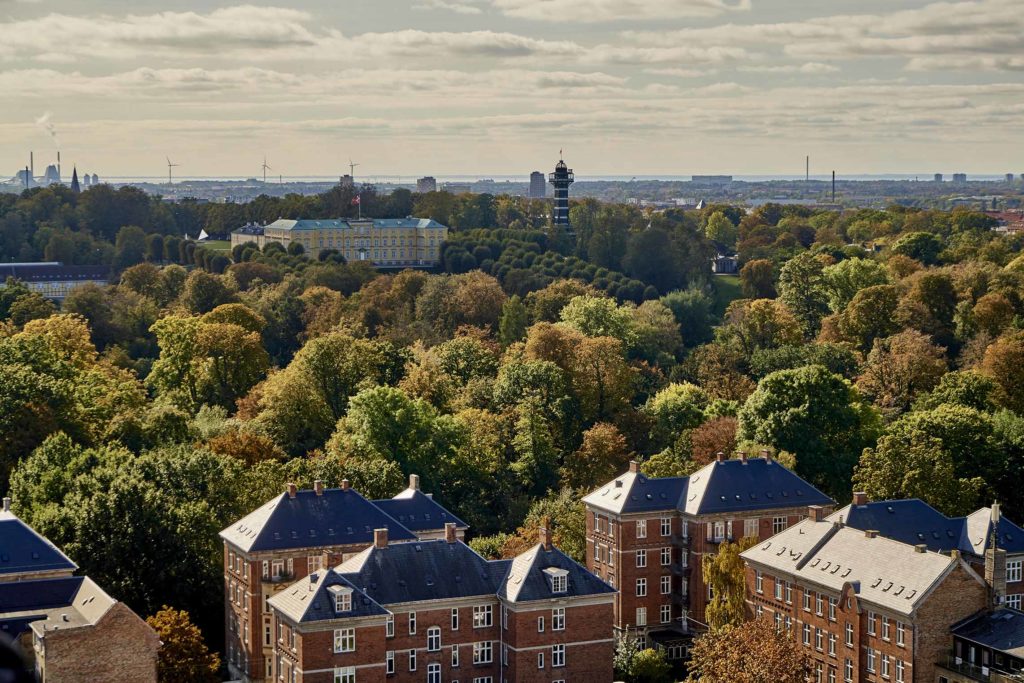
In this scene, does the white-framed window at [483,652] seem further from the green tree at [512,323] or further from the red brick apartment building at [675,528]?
the green tree at [512,323]

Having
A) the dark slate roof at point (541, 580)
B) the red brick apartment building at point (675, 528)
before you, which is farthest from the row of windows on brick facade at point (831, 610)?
the dark slate roof at point (541, 580)

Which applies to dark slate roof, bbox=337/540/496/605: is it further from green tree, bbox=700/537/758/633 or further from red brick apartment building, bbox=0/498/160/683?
green tree, bbox=700/537/758/633

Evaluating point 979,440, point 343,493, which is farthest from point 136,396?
point 979,440

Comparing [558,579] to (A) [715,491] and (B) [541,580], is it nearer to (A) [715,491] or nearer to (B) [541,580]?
(B) [541,580]

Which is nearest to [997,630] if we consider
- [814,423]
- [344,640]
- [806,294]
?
[344,640]

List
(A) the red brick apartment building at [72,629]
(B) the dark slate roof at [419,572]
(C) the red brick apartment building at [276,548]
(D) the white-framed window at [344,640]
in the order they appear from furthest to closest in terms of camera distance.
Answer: (C) the red brick apartment building at [276,548] < (B) the dark slate roof at [419,572] < (D) the white-framed window at [344,640] < (A) the red brick apartment building at [72,629]

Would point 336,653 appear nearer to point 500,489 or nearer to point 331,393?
point 500,489
